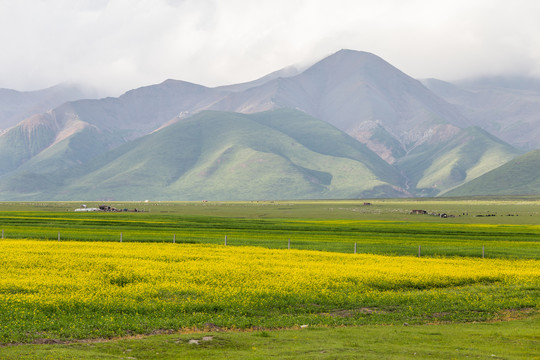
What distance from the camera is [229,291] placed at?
35.1 m

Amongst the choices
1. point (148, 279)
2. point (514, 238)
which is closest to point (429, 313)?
point (148, 279)

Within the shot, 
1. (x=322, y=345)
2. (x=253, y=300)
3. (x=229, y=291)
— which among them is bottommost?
(x=322, y=345)

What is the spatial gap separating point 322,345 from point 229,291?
12.6 metres

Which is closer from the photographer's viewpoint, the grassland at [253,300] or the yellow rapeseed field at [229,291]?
the grassland at [253,300]

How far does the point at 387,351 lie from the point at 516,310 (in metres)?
14.6

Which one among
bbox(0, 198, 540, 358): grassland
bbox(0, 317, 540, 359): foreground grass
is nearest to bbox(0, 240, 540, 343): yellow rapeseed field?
bbox(0, 198, 540, 358): grassland

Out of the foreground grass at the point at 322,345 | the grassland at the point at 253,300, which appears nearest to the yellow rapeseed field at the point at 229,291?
the grassland at the point at 253,300

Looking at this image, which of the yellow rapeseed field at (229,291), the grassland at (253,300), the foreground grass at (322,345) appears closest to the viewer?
the foreground grass at (322,345)

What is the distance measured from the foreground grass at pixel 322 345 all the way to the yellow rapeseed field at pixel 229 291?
8.82 feet

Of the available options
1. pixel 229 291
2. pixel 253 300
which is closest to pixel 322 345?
pixel 253 300

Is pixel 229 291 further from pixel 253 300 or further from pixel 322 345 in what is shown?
pixel 322 345

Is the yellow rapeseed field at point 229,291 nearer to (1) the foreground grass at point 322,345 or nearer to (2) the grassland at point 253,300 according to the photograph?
(2) the grassland at point 253,300

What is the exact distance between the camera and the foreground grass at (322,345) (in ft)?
71.7

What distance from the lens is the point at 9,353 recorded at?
2186 cm
